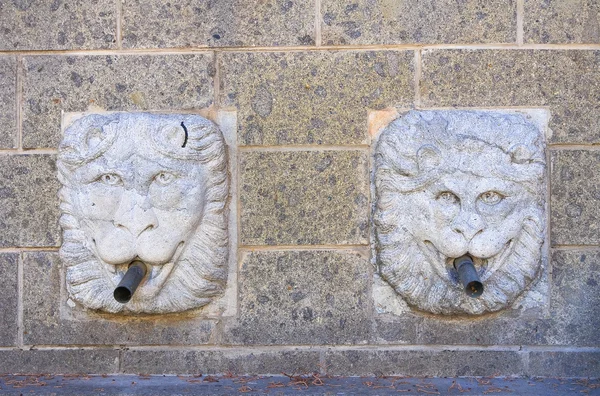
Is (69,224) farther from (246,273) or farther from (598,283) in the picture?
(598,283)

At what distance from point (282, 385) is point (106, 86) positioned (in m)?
1.64

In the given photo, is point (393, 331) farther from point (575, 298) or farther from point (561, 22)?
point (561, 22)

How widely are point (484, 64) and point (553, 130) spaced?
0.45m

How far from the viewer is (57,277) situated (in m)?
3.83

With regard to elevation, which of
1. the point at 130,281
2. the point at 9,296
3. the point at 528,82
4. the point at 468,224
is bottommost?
the point at 9,296

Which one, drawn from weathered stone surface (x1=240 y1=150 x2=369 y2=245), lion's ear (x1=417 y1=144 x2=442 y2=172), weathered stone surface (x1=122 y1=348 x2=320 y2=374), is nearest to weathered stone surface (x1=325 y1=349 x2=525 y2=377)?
weathered stone surface (x1=122 y1=348 x2=320 y2=374)

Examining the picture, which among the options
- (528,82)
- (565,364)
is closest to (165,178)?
(528,82)

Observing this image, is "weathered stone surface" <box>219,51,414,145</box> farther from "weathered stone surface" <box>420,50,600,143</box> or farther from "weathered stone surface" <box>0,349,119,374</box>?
"weathered stone surface" <box>0,349,119,374</box>

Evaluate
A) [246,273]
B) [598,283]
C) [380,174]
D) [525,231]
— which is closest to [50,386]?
[246,273]

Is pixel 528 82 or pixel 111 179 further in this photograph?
pixel 528 82

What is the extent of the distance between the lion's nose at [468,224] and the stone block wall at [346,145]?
16.2 inches

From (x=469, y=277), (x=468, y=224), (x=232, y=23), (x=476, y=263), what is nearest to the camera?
(x=469, y=277)

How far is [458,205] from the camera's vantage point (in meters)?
3.62

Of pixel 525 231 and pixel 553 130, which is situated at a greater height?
pixel 553 130
